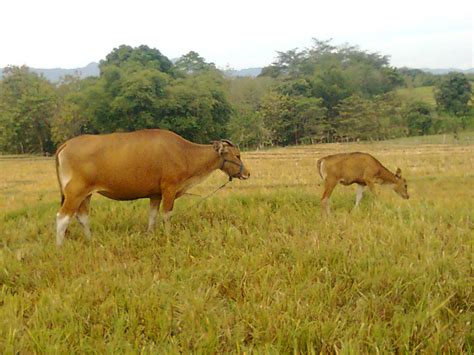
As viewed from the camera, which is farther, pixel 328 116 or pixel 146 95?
pixel 328 116

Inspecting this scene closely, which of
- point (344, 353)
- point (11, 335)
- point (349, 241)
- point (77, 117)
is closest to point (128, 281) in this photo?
point (11, 335)

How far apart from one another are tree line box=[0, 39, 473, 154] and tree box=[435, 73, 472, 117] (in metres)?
0.12

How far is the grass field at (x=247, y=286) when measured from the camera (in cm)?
342

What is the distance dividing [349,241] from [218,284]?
1930 millimetres

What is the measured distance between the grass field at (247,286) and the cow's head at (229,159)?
106cm

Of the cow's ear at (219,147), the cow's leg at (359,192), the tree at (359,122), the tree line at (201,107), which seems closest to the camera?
the cow's ear at (219,147)

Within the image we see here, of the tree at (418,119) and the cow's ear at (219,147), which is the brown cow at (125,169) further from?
the tree at (418,119)

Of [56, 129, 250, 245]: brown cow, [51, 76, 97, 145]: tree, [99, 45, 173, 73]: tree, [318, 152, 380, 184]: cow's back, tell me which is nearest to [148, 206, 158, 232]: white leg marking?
[56, 129, 250, 245]: brown cow

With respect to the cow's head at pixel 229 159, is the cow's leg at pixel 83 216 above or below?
below

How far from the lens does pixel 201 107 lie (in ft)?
136

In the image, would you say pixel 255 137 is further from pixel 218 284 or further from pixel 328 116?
pixel 218 284

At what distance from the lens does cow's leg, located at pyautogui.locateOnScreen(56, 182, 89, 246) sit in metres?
6.32

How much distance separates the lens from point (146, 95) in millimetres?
38219

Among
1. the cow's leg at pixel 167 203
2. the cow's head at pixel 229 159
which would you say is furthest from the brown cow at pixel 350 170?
the cow's leg at pixel 167 203
